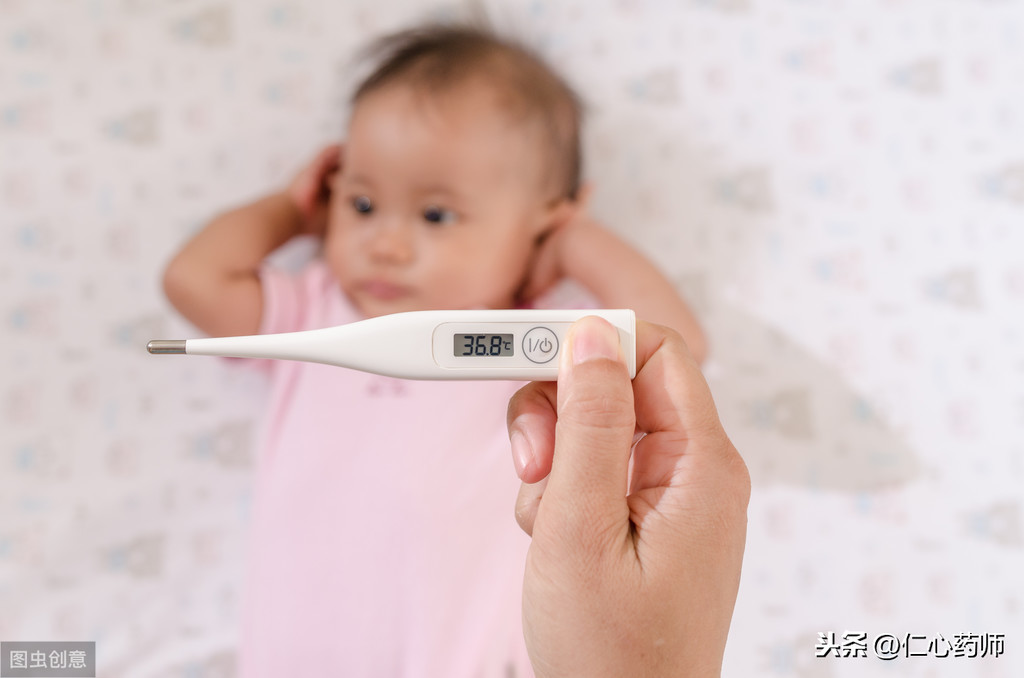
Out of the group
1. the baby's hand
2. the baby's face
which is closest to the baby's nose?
the baby's face

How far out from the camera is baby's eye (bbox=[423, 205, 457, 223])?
1.07 meters

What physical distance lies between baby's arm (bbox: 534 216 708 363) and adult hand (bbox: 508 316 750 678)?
42 cm

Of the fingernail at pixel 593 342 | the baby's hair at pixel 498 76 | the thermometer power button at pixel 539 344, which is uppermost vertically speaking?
the baby's hair at pixel 498 76

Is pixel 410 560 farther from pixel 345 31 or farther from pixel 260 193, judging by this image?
pixel 345 31

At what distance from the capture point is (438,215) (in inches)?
42.3

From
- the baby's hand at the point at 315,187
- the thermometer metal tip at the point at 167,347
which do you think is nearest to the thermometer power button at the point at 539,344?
the thermometer metal tip at the point at 167,347

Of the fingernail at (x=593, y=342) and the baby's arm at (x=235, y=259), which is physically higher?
the fingernail at (x=593, y=342)

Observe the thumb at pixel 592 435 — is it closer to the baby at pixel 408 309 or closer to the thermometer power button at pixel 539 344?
the thermometer power button at pixel 539 344

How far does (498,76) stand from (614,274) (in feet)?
1.07

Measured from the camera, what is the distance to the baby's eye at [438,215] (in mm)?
1074

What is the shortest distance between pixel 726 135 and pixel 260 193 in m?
0.77

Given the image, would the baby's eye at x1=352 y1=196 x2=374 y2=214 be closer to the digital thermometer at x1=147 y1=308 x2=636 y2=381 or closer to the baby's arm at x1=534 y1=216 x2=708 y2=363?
the baby's arm at x1=534 y1=216 x2=708 y2=363

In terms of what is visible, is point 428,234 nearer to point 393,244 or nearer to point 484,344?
point 393,244

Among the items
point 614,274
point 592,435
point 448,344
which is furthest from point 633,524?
point 614,274
